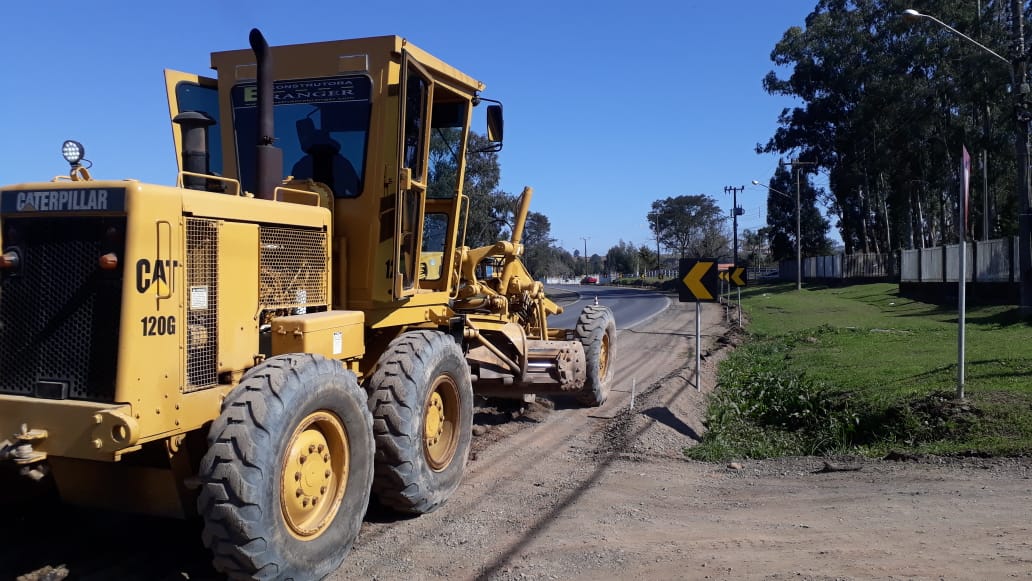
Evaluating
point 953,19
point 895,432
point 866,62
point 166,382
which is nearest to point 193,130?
point 166,382

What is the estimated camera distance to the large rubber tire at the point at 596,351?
34.4ft

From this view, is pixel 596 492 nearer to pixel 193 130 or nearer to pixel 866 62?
pixel 193 130

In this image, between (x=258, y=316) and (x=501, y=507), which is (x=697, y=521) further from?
(x=258, y=316)

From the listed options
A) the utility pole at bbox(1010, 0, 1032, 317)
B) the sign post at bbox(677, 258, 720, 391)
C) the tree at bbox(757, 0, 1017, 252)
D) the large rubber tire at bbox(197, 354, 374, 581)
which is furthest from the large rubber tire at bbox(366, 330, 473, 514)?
the tree at bbox(757, 0, 1017, 252)

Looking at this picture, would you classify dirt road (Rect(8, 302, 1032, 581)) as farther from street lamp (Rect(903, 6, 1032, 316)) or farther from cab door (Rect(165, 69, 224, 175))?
street lamp (Rect(903, 6, 1032, 316))

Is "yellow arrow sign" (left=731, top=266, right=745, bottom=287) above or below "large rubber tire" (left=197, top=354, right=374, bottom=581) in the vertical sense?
above

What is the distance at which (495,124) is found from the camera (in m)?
7.36

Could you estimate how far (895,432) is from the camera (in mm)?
8359

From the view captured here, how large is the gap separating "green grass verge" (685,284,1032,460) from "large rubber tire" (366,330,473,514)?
9.29 feet

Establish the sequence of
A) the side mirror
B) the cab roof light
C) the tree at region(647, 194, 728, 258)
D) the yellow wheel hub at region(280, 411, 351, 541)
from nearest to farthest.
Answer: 1. the cab roof light
2. the yellow wheel hub at region(280, 411, 351, 541)
3. the side mirror
4. the tree at region(647, 194, 728, 258)

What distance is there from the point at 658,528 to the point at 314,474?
2.44 m

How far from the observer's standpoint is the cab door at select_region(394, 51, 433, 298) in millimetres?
5844

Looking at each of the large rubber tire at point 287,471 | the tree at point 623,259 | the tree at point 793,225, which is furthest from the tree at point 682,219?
the large rubber tire at point 287,471

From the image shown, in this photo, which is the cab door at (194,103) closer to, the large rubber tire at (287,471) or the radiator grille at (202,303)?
the radiator grille at (202,303)
